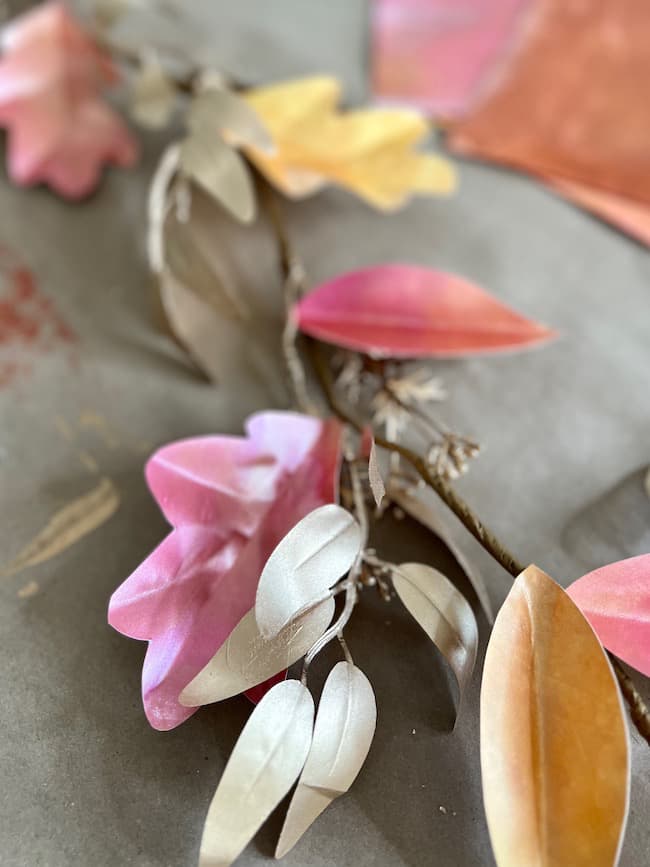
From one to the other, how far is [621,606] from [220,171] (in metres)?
0.25

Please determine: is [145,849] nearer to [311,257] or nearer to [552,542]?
[552,542]

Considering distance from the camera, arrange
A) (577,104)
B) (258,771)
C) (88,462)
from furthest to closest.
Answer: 1. (577,104)
2. (88,462)
3. (258,771)

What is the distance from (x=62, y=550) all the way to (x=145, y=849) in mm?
124

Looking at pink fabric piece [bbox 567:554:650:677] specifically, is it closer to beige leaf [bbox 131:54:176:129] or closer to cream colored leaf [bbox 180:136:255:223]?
cream colored leaf [bbox 180:136:255:223]

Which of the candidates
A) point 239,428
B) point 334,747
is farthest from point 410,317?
point 334,747

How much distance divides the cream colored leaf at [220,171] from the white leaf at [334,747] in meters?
0.21

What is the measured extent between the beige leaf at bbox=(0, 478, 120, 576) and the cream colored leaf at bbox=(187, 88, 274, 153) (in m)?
0.17

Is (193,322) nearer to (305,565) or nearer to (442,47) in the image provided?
(305,565)

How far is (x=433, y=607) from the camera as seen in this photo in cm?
28

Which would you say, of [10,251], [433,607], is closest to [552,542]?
[433,607]

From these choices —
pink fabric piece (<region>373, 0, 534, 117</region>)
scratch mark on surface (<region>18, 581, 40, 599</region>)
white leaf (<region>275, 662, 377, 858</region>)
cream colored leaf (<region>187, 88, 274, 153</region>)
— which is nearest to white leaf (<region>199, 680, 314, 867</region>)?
white leaf (<region>275, 662, 377, 858</region>)

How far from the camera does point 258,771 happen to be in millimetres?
247

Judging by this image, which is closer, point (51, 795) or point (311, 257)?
point (51, 795)

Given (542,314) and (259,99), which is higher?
(259,99)
